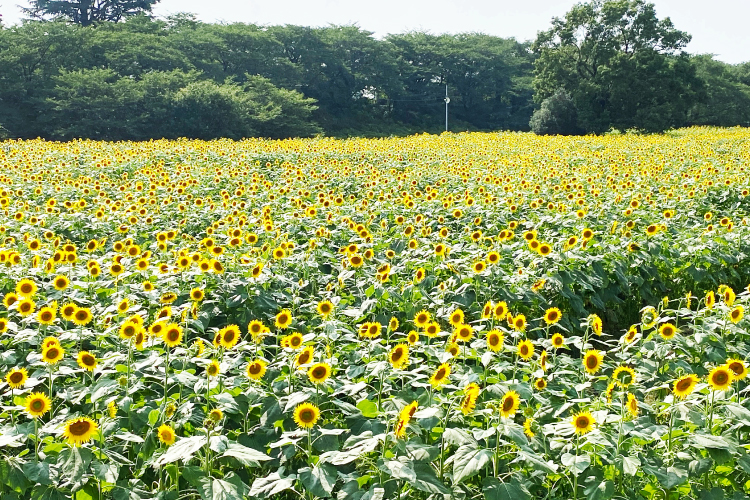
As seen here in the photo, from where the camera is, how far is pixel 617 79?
33906mm

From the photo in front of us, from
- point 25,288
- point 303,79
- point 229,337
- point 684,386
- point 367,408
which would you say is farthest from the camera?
point 303,79

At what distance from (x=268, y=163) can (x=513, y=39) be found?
56156 millimetres

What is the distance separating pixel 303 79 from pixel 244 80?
4.54 metres

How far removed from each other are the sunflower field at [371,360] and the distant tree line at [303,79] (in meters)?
23.7

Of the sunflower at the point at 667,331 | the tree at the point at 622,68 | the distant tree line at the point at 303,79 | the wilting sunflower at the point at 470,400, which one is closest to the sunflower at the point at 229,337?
the wilting sunflower at the point at 470,400

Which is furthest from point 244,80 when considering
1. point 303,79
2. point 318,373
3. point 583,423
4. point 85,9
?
point 583,423

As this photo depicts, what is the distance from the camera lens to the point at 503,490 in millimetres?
2021

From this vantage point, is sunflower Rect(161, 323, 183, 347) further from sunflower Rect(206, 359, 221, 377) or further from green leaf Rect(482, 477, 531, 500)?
green leaf Rect(482, 477, 531, 500)

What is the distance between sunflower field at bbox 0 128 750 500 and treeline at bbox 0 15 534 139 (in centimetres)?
2361

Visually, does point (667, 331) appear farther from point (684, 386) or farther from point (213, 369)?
point (213, 369)

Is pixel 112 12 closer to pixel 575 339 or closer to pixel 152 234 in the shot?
pixel 152 234

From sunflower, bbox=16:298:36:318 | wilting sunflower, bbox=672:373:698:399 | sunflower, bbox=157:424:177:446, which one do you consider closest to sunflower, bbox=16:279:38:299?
sunflower, bbox=16:298:36:318

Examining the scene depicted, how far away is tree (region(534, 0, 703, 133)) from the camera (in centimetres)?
3338

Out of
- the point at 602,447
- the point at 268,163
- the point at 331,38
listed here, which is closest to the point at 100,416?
the point at 602,447
